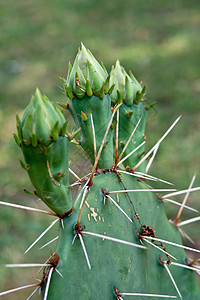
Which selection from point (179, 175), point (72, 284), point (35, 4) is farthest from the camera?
point (35, 4)

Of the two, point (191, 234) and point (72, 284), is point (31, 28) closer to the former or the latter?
point (191, 234)

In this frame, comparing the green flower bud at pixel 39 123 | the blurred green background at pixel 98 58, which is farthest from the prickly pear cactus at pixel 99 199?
the blurred green background at pixel 98 58

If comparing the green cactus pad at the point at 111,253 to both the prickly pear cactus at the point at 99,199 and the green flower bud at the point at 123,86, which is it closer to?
the prickly pear cactus at the point at 99,199

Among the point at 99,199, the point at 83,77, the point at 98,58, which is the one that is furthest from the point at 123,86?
the point at 98,58

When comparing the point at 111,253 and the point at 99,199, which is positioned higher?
the point at 99,199

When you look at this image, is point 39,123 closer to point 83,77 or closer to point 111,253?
point 83,77

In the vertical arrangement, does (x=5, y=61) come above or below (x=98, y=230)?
above

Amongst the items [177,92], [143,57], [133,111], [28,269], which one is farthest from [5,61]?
[133,111]
